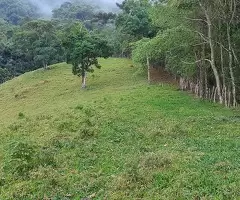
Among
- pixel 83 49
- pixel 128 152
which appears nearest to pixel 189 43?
pixel 83 49

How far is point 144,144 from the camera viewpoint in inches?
A: 836

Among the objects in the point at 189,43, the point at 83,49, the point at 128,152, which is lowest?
the point at 128,152

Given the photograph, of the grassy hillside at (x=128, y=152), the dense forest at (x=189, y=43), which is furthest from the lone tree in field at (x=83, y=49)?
the grassy hillside at (x=128, y=152)

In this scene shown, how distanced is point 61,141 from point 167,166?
9.23 meters

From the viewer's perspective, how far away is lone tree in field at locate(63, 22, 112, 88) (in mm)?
52844

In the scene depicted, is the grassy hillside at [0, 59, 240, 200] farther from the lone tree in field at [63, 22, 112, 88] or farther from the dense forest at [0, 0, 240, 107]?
the lone tree in field at [63, 22, 112, 88]

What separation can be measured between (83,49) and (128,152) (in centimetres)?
3435

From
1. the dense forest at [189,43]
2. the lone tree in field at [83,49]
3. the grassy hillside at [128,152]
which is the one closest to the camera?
the grassy hillside at [128,152]

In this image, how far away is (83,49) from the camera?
52.5 m

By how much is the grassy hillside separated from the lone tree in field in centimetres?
1584

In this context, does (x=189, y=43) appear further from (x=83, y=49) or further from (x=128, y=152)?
(x=128, y=152)

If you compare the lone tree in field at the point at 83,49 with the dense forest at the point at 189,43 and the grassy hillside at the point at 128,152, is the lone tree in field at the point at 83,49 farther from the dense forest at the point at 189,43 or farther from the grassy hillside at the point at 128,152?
the grassy hillside at the point at 128,152

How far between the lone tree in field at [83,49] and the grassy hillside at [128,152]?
15838mm

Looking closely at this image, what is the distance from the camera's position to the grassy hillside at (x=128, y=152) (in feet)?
48.6
